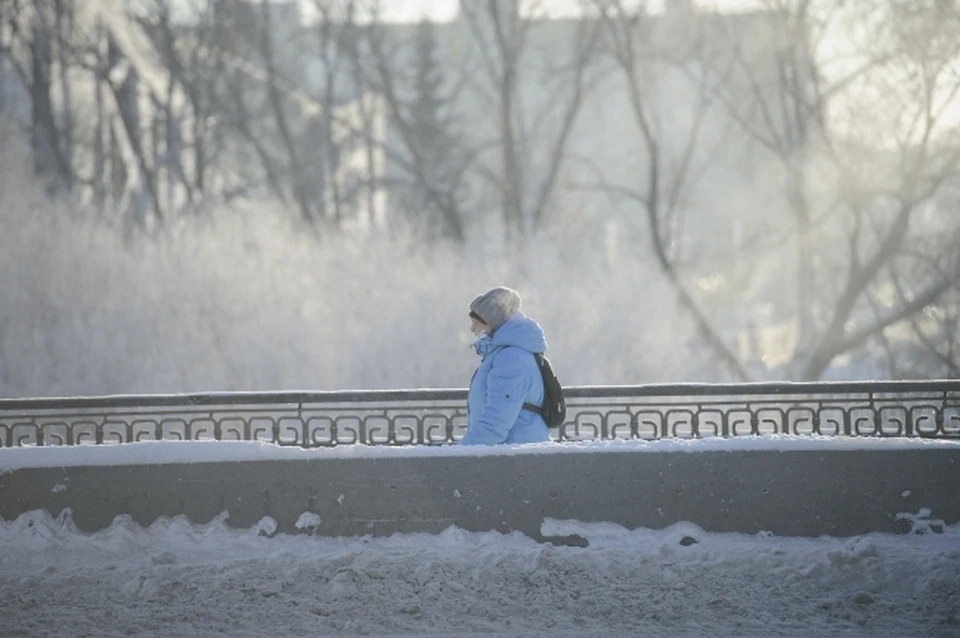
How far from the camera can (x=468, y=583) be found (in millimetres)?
6949

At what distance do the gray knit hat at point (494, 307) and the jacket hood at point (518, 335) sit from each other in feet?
0.11

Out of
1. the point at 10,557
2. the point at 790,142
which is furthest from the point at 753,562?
the point at 790,142

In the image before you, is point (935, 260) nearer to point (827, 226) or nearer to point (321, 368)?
point (827, 226)

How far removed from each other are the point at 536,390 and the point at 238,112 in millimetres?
25244

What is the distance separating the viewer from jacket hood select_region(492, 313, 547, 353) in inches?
298

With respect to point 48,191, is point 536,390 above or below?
below

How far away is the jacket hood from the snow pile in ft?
3.53

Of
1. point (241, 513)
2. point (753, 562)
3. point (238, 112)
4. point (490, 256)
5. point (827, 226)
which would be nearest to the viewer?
point (753, 562)

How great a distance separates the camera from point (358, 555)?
7.33 meters

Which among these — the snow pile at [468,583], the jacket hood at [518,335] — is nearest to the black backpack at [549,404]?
the jacket hood at [518,335]

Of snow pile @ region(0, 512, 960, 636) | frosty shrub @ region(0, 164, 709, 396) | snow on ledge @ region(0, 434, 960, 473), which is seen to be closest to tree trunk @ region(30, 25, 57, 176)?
frosty shrub @ region(0, 164, 709, 396)

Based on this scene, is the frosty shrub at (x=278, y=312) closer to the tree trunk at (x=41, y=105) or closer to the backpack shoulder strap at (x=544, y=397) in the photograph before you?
the tree trunk at (x=41, y=105)

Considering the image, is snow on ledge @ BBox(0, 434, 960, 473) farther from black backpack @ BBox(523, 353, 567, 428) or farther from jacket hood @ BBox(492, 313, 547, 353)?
jacket hood @ BBox(492, 313, 547, 353)

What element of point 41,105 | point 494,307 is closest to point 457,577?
point 494,307
